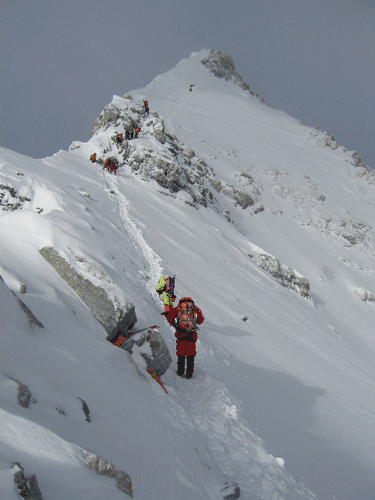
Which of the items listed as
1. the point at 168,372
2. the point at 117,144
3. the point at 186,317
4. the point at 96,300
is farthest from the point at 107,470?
the point at 117,144

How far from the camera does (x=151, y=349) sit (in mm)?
5441

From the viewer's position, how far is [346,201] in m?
36.0

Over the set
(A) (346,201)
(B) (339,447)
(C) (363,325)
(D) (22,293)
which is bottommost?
(D) (22,293)

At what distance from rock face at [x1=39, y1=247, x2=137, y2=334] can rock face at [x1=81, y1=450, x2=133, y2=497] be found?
2833 millimetres

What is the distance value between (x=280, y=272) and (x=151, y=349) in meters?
16.7

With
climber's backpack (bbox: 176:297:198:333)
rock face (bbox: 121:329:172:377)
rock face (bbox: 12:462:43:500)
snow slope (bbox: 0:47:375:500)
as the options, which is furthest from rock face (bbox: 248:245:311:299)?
rock face (bbox: 12:462:43:500)

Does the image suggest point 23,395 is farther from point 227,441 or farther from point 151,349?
point 227,441

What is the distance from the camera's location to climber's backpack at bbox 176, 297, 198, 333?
19.7ft

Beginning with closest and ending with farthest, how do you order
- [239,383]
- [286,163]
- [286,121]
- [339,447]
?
[339,447]
[239,383]
[286,163]
[286,121]

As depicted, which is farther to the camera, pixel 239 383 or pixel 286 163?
pixel 286 163

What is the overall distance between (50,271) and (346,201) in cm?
3805

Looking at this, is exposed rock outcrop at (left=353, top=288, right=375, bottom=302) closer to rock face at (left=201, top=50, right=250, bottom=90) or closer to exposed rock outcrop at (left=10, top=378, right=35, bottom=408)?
exposed rock outcrop at (left=10, top=378, right=35, bottom=408)

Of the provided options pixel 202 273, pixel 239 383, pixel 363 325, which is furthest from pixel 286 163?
pixel 239 383

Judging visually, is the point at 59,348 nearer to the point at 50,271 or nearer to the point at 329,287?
the point at 50,271
